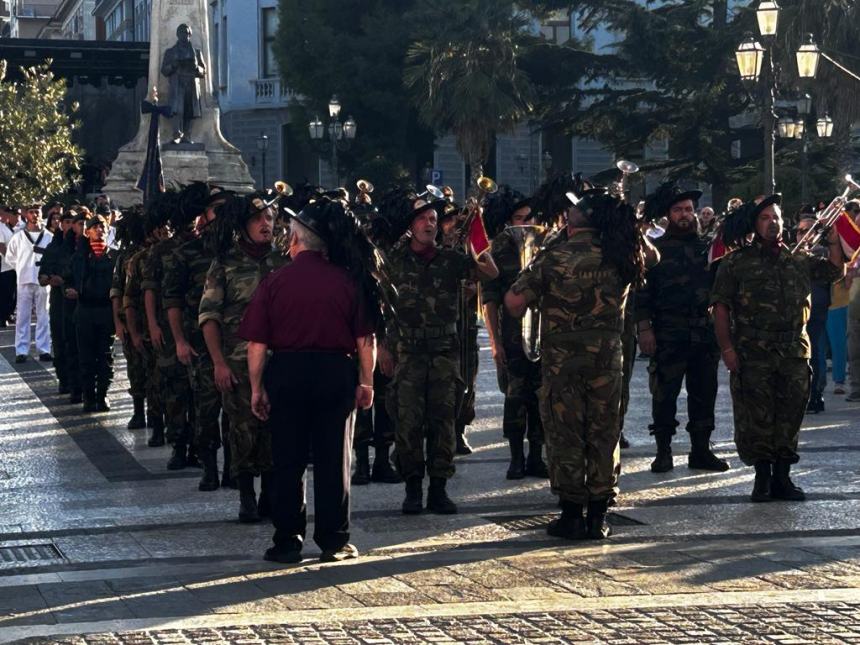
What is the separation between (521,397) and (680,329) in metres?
1.16

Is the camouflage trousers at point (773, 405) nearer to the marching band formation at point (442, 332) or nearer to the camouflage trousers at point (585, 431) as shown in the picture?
the marching band formation at point (442, 332)

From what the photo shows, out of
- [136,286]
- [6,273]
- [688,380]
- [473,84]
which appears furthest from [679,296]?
[473,84]

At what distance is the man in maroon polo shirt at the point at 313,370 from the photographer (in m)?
8.50

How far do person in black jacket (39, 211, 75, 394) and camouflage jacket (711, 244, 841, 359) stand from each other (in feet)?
27.6

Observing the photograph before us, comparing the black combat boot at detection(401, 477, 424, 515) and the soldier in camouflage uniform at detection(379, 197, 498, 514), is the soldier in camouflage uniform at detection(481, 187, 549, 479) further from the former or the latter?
the black combat boot at detection(401, 477, 424, 515)

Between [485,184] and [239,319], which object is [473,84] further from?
[239,319]

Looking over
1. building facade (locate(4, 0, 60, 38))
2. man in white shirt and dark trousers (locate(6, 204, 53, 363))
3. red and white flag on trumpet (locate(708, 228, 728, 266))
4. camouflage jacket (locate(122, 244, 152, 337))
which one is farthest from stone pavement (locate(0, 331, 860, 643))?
building facade (locate(4, 0, 60, 38))

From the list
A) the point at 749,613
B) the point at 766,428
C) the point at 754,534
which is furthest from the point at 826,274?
the point at 749,613

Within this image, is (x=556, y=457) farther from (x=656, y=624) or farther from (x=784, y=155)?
(x=784, y=155)

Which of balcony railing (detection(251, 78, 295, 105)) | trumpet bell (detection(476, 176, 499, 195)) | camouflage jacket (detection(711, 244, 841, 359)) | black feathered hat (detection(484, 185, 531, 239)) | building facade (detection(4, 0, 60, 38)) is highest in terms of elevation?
building facade (detection(4, 0, 60, 38))

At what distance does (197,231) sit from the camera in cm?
1144

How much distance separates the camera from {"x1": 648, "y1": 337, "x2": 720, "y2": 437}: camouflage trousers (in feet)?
39.0

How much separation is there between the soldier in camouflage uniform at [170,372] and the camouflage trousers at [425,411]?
2.36 meters

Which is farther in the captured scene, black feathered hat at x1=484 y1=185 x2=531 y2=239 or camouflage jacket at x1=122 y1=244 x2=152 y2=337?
camouflage jacket at x1=122 y1=244 x2=152 y2=337
